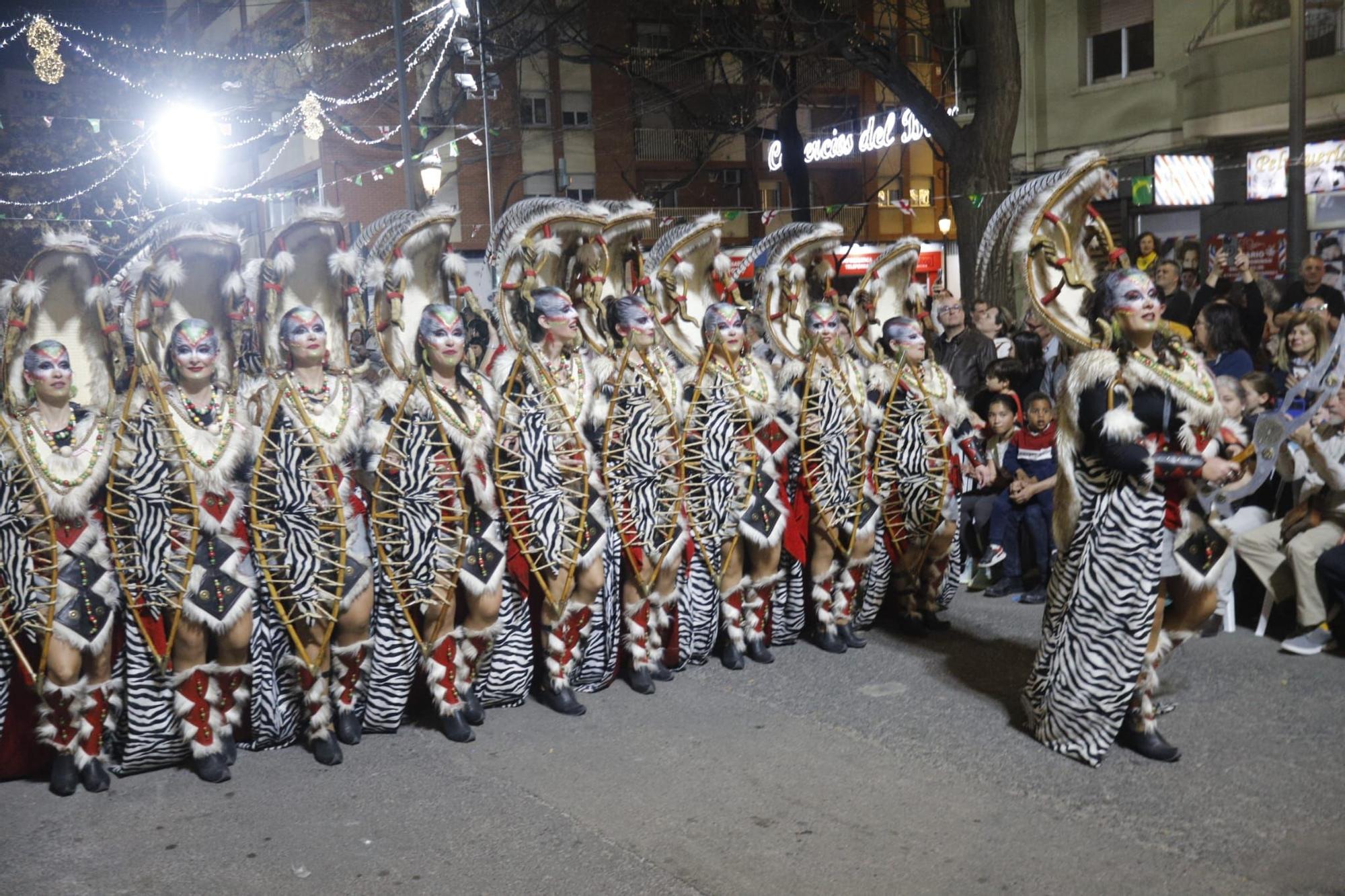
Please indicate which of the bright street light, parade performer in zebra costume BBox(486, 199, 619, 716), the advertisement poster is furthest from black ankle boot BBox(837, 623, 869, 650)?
the bright street light

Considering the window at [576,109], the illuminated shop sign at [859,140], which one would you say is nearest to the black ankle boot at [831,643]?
the illuminated shop sign at [859,140]

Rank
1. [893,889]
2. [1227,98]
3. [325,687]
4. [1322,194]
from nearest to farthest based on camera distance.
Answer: [893,889]
[325,687]
[1322,194]
[1227,98]

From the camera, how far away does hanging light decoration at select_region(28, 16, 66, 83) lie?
14.3m

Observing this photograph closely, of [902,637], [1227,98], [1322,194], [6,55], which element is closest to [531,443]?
[902,637]

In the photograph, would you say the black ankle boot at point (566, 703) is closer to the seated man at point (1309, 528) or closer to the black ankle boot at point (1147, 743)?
the black ankle boot at point (1147, 743)

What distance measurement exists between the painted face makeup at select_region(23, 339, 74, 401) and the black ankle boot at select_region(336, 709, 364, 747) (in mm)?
1745

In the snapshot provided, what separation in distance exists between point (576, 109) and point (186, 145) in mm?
10615

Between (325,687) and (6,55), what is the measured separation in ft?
78.4

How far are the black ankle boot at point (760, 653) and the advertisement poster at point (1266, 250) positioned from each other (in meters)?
9.87

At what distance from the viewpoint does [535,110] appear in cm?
2828

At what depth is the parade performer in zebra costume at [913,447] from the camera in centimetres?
646

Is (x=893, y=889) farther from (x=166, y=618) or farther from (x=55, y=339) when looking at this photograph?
(x=55, y=339)

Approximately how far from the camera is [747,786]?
4.68m

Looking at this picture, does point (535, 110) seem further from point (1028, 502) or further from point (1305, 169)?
point (1028, 502)
